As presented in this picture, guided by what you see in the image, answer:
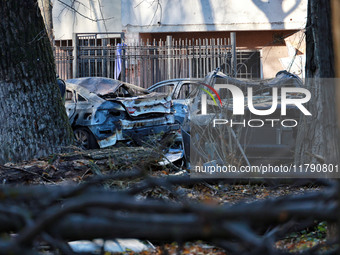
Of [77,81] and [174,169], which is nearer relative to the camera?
[174,169]

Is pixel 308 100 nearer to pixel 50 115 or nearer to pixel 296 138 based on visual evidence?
pixel 296 138

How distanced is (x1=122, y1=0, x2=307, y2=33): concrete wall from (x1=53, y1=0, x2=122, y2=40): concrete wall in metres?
0.54

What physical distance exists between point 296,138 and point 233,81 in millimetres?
1626

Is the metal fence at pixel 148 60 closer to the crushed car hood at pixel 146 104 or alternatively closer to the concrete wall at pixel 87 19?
the concrete wall at pixel 87 19

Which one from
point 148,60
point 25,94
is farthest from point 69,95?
point 148,60

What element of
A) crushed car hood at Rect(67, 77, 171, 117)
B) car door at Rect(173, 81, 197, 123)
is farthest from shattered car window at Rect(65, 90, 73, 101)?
car door at Rect(173, 81, 197, 123)

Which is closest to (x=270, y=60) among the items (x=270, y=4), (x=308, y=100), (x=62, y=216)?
(x=270, y=4)

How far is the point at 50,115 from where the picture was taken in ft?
26.7

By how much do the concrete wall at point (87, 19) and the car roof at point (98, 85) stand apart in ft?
28.2

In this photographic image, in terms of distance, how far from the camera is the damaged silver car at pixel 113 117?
10.6 m

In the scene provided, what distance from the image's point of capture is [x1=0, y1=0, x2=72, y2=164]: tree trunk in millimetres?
7902

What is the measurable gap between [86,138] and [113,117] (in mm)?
686

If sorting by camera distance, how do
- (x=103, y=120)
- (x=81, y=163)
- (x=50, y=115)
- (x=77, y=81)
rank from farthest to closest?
(x=77, y=81) < (x=103, y=120) < (x=50, y=115) < (x=81, y=163)

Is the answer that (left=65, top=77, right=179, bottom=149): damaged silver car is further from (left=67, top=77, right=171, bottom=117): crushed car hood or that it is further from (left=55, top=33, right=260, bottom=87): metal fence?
(left=55, top=33, right=260, bottom=87): metal fence
